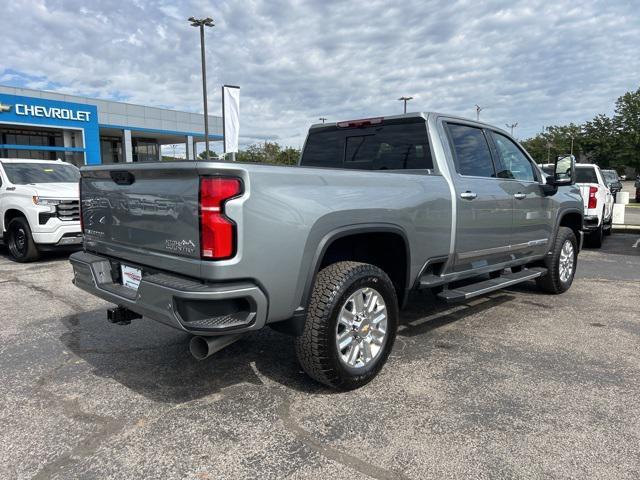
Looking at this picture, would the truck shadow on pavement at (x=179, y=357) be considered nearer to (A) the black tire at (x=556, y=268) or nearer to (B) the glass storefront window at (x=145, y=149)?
(A) the black tire at (x=556, y=268)

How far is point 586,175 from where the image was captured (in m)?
11.0

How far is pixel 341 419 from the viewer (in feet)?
9.53

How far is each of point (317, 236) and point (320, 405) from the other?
108 centimetres

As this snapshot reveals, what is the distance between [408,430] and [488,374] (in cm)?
107

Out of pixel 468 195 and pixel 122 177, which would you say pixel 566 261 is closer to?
pixel 468 195

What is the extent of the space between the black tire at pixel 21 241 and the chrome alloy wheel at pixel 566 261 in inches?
319

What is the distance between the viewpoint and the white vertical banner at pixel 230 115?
50.5 ft

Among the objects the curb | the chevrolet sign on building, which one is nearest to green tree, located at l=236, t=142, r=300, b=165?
the chevrolet sign on building

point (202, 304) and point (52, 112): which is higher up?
point (52, 112)

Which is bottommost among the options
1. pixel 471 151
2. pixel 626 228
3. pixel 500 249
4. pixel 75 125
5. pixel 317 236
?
pixel 626 228

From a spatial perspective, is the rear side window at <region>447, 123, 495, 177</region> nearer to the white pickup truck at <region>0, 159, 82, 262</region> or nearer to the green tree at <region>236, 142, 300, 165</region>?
the white pickup truck at <region>0, 159, 82, 262</region>

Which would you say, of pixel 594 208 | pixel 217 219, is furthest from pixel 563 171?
pixel 594 208

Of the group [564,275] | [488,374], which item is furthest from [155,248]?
[564,275]

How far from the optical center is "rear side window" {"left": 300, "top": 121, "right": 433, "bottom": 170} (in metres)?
4.14
